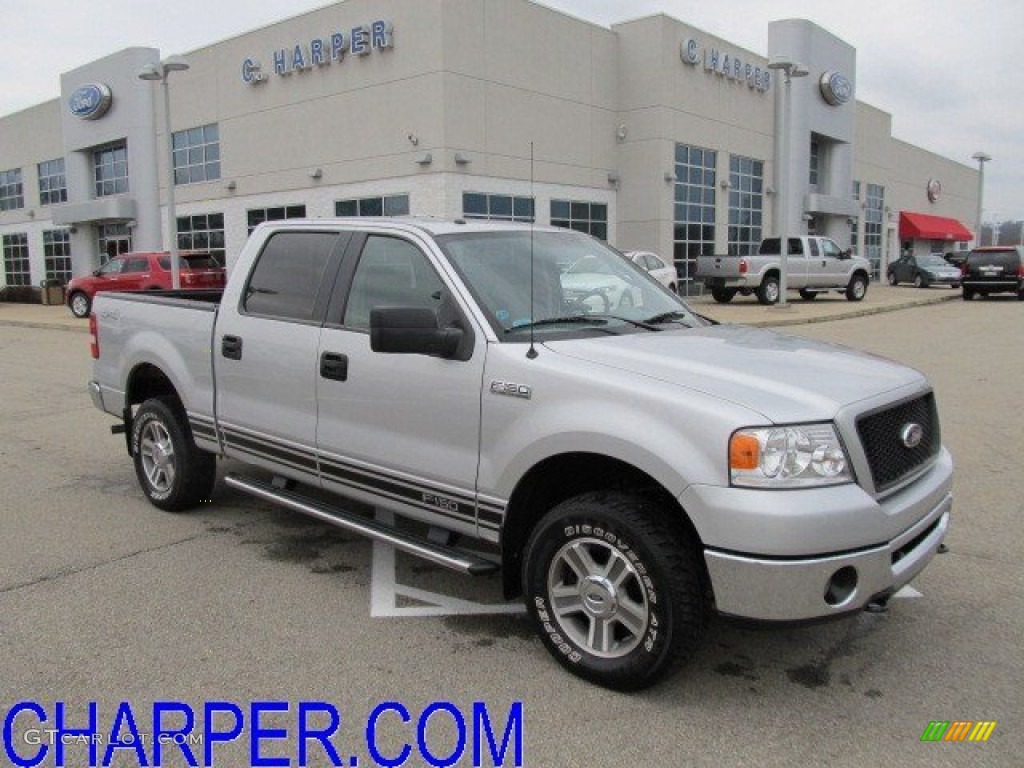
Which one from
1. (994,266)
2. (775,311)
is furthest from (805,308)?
(994,266)

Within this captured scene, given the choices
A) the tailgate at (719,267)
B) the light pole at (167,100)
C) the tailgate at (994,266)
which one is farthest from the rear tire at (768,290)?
the light pole at (167,100)

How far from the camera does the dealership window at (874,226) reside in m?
48.7

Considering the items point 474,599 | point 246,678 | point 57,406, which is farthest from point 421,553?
point 57,406

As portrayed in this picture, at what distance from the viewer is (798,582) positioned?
3059 millimetres

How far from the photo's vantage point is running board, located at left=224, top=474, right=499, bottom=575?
12.8 ft

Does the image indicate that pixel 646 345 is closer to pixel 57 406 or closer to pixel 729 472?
pixel 729 472

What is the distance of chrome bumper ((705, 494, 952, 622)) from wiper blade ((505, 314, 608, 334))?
1.36m

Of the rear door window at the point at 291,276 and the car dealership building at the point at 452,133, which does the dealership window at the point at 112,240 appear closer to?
the car dealership building at the point at 452,133

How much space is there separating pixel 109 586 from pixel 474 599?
6.31ft

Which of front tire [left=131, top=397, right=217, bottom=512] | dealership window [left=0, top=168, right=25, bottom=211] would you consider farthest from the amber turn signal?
dealership window [left=0, top=168, right=25, bottom=211]

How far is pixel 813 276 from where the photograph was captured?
27.5m

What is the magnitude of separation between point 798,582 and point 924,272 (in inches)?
1591

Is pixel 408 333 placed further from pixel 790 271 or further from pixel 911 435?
pixel 790 271

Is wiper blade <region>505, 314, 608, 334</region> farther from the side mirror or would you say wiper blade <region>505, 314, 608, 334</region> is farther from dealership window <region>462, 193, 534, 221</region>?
dealership window <region>462, 193, 534, 221</region>
